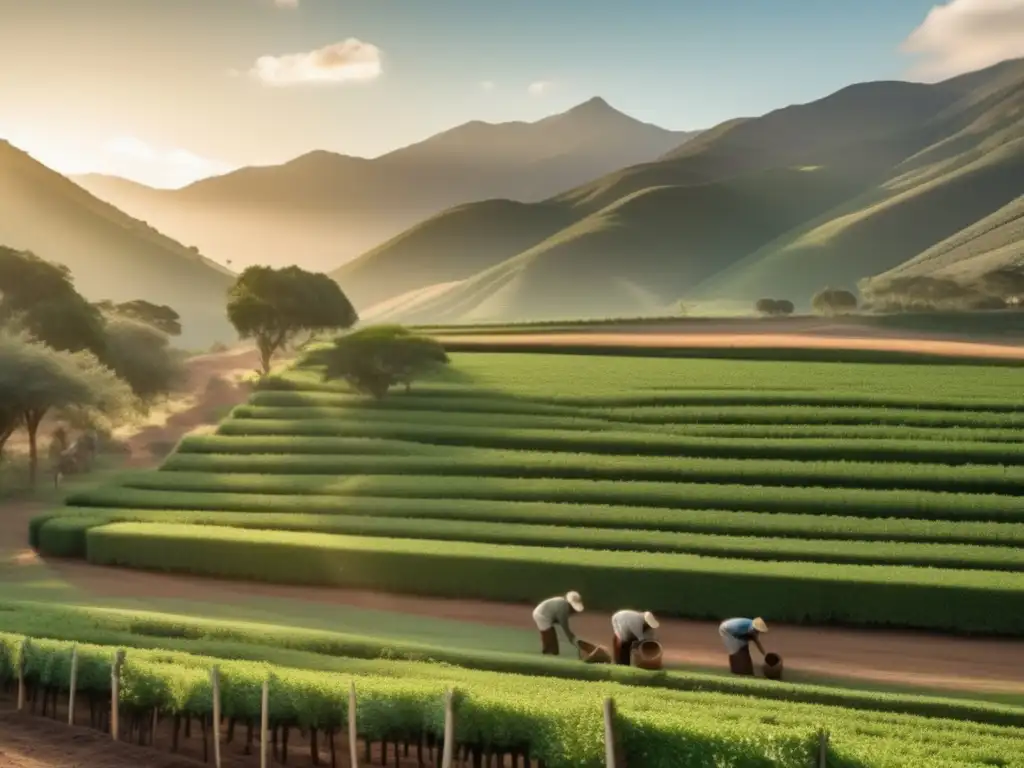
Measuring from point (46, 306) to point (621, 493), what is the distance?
48.1m

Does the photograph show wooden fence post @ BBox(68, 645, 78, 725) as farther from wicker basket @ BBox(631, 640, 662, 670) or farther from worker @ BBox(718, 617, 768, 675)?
worker @ BBox(718, 617, 768, 675)

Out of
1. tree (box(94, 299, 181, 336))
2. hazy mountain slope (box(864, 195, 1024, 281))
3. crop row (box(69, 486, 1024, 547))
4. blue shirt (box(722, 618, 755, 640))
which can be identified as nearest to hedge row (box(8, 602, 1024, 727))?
blue shirt (box(722, 618, 755, 640))

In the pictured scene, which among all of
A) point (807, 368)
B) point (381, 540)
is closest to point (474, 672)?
Answer: point (381, 540)

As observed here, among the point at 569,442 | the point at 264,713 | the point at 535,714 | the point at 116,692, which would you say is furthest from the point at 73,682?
the point at 569,442

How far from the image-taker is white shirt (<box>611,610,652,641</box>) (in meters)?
20.5

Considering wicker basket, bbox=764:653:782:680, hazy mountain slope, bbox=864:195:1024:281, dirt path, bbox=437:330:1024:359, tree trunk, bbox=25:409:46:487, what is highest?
hazy mountain slope, bbox=864:195:1024:281

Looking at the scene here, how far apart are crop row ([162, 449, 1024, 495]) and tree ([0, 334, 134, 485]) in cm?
668

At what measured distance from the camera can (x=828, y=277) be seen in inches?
7244

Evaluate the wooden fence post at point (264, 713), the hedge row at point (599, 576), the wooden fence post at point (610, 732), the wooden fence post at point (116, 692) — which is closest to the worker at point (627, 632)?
the hedge row at point (599, 576)

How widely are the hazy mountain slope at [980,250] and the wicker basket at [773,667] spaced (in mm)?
91181

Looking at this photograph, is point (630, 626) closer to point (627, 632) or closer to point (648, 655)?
point (627, 632)

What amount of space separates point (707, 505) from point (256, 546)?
16.3 meters

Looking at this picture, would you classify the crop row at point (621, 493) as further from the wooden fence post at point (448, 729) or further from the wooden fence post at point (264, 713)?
the wooden fence post at point (448, 729)

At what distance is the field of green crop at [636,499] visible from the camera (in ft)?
87.9
